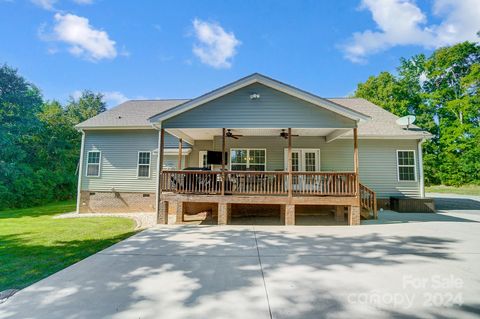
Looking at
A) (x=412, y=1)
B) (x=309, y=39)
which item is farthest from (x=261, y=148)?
(x=412, y=1)

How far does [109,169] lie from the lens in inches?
501

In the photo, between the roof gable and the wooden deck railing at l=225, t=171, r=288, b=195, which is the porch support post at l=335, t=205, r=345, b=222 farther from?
the roof gable

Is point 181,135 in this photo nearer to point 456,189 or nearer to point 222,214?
point 222,214

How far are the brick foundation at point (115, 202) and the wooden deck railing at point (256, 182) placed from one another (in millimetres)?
4338

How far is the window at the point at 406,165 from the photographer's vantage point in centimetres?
1160

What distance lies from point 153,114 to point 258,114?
8.26 metres

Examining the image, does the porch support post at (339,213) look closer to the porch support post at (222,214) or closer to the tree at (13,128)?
the porch support post at (222,214)

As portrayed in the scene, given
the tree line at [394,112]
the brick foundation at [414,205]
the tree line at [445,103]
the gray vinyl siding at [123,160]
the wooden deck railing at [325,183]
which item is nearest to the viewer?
the wooden deck railing at [325,183]

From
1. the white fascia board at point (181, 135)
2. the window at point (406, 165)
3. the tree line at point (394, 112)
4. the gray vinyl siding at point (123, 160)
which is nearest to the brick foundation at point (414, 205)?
the window at point (406, 165)

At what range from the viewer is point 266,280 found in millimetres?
3764

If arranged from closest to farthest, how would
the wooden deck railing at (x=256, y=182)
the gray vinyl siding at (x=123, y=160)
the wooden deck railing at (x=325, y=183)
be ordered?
the wooden deck railing at (x=325, y=183)
the wooden deck railing at (x=256, y=182)
the gray vinyl siding at (x=123, y=160)

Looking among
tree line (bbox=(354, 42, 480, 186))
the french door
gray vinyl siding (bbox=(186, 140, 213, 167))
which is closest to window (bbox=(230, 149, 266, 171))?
the french door

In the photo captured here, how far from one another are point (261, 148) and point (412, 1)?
1148 cm

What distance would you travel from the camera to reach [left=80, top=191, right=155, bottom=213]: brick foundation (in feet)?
40.6
